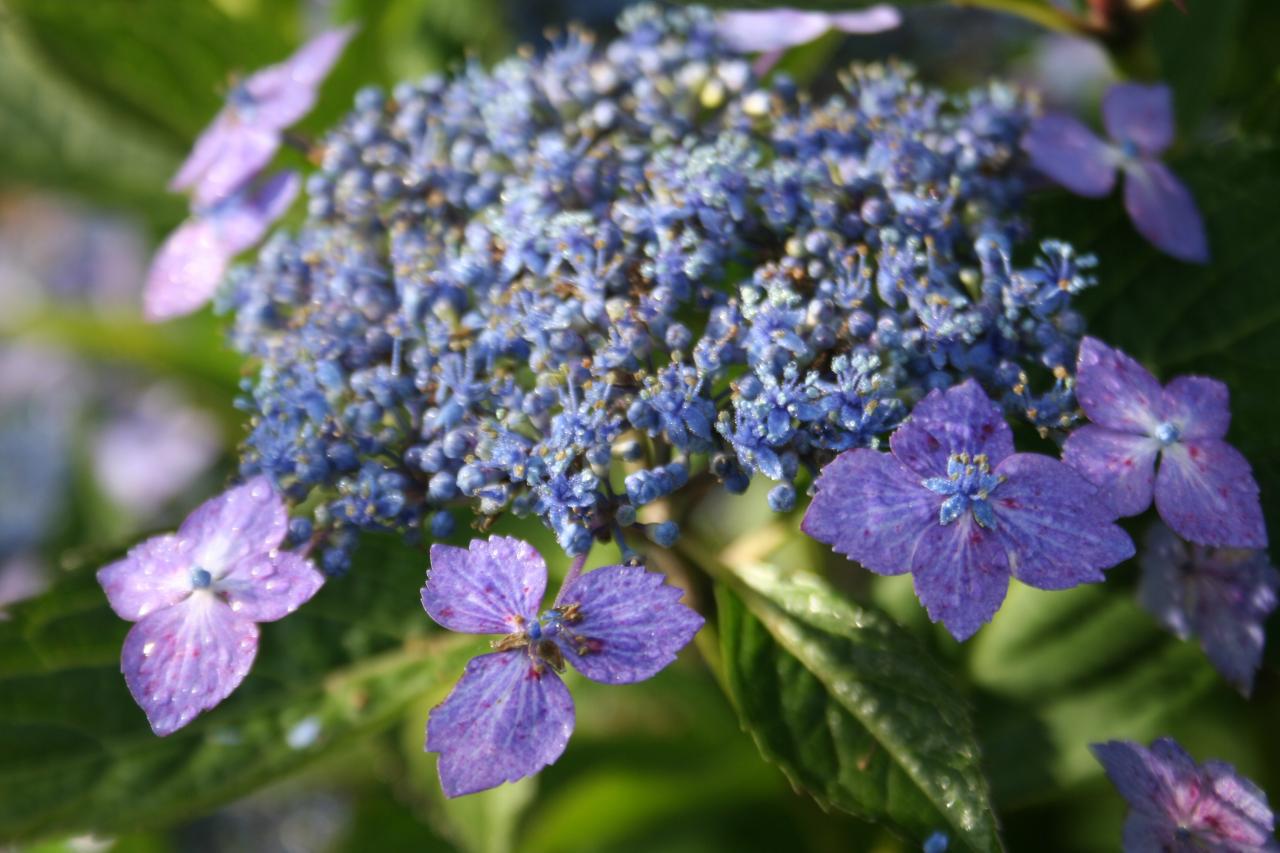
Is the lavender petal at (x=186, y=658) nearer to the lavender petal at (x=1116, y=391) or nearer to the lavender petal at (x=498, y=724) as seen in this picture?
the lavender petal at (x=498, y=724)

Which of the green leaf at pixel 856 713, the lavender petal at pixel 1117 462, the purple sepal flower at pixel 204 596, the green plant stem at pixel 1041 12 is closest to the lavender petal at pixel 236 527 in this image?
the purple sepal flower at pixel 204 596

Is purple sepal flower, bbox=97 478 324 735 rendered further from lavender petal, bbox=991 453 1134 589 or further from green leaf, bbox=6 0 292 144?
green leaf, bbox=6 0 292 144

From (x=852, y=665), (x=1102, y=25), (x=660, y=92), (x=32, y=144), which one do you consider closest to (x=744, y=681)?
(x=852, y=665)

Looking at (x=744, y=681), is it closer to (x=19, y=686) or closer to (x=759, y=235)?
(x=759, y=235)

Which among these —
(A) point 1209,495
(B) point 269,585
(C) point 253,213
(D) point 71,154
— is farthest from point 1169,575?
(D) point 71,154

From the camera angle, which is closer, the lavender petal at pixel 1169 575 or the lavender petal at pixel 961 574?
the lavender petal at pixel 961 574

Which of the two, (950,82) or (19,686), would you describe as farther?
(950,82)
